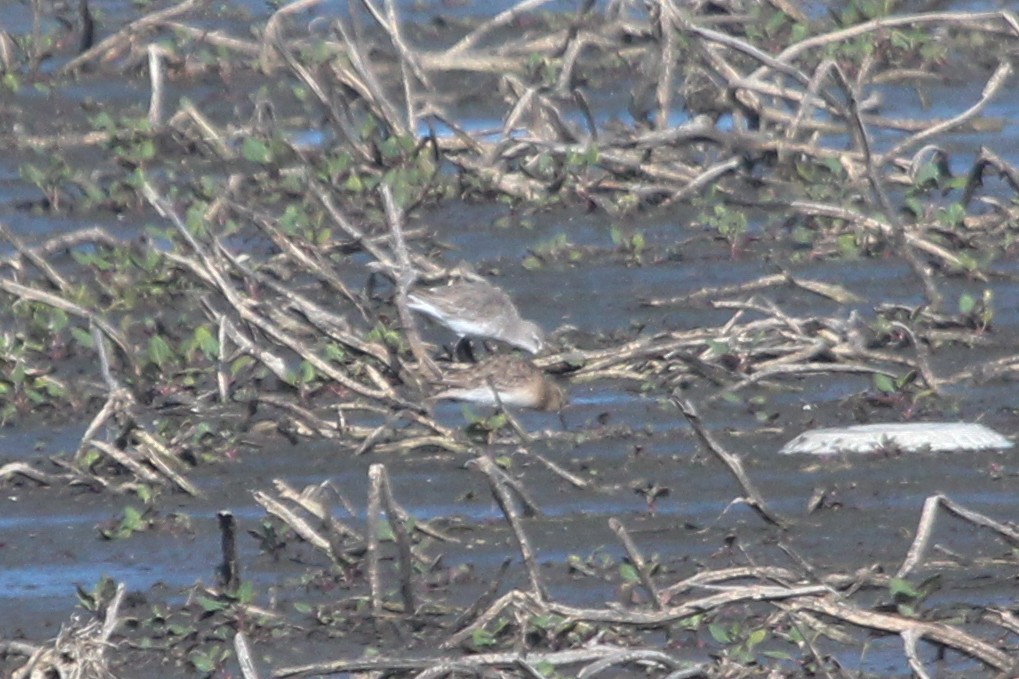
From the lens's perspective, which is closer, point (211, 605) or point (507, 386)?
point (211, 605)

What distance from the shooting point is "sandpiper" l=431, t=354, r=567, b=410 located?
7.75 meters

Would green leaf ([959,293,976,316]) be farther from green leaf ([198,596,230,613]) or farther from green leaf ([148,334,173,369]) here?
green leaf ([198,596,230,613])

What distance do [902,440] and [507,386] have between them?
1504mm

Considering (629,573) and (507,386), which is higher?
(629,573)

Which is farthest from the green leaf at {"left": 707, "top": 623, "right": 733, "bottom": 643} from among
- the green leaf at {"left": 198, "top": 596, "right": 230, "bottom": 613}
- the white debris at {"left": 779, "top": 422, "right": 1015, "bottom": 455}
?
the white debris at {"left": 779, "top": 422, "right": 1015, "bottom": 455}

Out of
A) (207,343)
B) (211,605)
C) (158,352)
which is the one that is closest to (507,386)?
(207,343)

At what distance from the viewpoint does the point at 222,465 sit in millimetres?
7160

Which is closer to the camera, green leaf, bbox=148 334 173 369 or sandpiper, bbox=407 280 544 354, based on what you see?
green leaf, bbox=148 334 173 369

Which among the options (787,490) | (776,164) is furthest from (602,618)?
(776,164)

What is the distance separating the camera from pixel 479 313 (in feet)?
27.4

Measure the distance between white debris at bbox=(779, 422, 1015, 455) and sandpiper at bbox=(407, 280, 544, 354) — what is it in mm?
1434

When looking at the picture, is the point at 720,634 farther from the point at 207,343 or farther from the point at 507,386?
the point at 207,343

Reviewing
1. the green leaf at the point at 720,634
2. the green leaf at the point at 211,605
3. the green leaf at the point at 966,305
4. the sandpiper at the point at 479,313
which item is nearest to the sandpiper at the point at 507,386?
the sandpiper at the point at 479,313

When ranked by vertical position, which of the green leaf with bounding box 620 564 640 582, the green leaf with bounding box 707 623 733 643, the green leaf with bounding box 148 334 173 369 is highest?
the green leaf with bounding box 707 623 733 643
